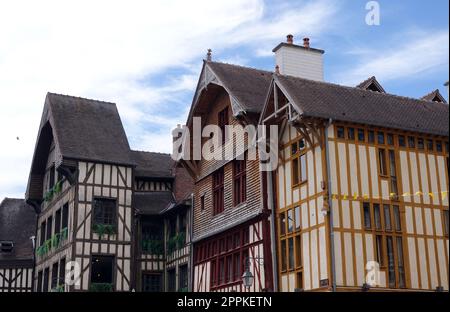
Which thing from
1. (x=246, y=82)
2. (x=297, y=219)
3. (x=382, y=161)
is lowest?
(x=297, y=219)

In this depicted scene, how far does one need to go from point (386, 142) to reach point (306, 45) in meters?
6.23

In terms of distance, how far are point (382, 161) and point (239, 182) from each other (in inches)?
216

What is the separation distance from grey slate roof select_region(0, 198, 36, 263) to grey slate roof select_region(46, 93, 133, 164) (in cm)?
858

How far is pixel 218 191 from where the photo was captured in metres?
25.0

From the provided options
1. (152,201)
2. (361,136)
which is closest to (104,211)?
(152,201)

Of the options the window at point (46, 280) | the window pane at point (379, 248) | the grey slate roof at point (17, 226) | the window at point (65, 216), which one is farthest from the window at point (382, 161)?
the grey slate roof at point (17, 226)

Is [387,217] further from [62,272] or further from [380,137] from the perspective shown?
[62,272]

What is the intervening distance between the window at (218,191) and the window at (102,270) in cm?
640

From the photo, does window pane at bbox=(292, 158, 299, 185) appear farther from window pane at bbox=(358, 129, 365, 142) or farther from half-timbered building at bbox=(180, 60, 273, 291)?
window pane at bbox=(358, 129, 365, 142)

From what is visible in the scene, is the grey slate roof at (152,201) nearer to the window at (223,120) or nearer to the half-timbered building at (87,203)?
the half-timbered building at (87,203)

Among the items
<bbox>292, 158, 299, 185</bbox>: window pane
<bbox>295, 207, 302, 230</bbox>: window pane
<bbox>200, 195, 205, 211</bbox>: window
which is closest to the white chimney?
<bbox>292, 158, 299, 185</bbox>: window pane

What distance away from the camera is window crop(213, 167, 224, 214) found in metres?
24.7

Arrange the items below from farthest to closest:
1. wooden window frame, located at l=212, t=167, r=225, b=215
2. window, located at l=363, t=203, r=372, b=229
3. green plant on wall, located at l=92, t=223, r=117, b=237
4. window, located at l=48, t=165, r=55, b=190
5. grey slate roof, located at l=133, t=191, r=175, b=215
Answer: window, located at l=48, t=165, r=55, b=190 < grey slate roof, located at l=133, t=191, r=175, b=215 < green plant on wall, located at l=92, t=223, r=117, b=237 < wooden window frame, located at l=212, t=167, r=225, b=215 < window, located at l=363, t=203, r=372, b=229
